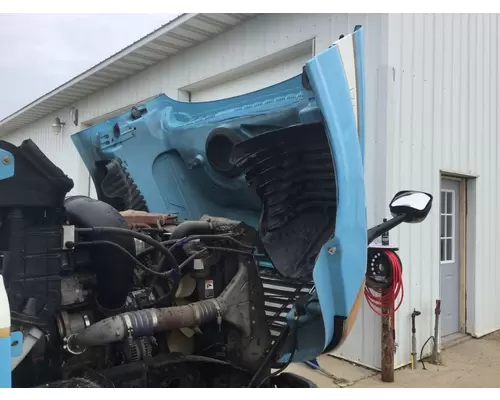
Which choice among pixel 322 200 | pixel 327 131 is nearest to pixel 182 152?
pixel 322 200

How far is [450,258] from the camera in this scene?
20.6 ft

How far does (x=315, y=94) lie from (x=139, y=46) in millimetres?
5858

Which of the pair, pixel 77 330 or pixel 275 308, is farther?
pixel 275 308

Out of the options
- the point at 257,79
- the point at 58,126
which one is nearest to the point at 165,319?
the point at 257,79

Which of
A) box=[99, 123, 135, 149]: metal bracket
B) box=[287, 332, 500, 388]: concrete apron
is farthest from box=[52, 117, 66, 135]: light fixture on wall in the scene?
box=[287, 332, 500, 388]: concrete apron

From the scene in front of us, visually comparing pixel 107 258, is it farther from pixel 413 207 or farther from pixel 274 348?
pixel 413 207

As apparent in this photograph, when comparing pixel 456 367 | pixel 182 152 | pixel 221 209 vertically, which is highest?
pixel 182 152

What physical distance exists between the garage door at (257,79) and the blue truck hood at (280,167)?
Answer: 2.72 m

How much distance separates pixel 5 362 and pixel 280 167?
1573 millimetres

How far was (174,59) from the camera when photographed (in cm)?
745

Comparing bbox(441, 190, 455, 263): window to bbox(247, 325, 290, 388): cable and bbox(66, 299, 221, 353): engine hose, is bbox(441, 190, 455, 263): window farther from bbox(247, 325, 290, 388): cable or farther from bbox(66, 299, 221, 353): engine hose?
bbox(66, 299, 221, 353): engine hose

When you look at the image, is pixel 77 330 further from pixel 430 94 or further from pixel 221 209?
pixel 430 94

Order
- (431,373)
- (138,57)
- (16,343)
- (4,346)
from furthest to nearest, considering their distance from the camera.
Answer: (138,57) → (431,373) → (16,343) → (4,346)

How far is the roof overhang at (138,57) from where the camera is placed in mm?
6219
